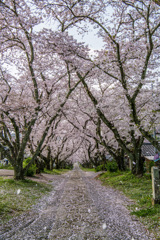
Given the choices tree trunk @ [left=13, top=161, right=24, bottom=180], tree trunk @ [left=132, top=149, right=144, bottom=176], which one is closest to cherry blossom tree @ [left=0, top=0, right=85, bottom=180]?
tree trunk @ [left=13, top=161, right=24, bottom=180]

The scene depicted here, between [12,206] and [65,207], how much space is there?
192 cm

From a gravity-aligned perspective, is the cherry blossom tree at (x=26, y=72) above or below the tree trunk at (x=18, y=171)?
above

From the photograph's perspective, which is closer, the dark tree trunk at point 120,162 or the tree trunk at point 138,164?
the tree trunk at point 138,164

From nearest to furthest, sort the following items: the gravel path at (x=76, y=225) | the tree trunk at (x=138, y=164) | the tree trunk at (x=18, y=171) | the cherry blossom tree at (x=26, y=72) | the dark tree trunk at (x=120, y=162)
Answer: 1. the gravel path at (x=76, y=225)
2. the cherry blossom tree at (x=26, y=72)
3. the tree trunk at (x=18, y=171)
4. the tree trunk at (x=138, y=164)
5. the dark tree trunk at (x=120, y=162)

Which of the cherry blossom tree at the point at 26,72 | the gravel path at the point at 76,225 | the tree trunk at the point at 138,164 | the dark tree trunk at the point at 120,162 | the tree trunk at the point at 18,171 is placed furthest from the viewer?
the dark tree trunk at the point at 120,162

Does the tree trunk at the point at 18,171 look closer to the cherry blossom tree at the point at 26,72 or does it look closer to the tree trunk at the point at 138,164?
the cherry blossom tree at the point at 26,72

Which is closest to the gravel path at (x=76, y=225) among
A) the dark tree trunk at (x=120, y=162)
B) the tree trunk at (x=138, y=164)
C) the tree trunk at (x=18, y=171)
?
the tree trunk at (x=18, y=171)

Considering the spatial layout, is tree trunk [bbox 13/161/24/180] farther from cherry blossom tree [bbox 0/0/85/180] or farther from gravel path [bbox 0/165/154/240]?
gravel path [bbox 0/165/154/240]

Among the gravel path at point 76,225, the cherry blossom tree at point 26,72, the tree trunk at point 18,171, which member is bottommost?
the gravel path at point 76,225

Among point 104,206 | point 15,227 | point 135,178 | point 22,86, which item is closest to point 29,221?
point 15,227

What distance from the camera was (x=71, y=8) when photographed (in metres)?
8.91

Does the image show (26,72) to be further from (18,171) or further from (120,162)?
(120,162)

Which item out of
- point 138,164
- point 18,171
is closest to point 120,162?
point 138,164

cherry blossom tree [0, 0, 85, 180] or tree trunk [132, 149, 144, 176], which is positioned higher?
cherry blossom tree [0, 0, 85, 180]
